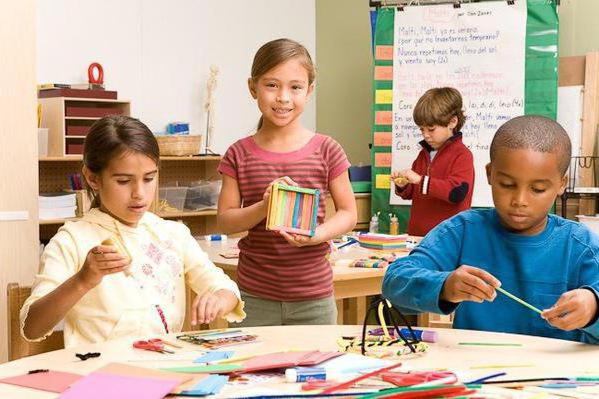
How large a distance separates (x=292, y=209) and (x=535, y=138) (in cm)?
80

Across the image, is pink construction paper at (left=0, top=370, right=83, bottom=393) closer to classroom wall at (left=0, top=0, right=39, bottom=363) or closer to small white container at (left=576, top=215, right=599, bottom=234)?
classroom wall at (left=0, top=0, right=39, bottom=363)

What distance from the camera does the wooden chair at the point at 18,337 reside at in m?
1.93

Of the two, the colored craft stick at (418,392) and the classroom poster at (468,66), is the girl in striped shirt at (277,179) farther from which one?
the classroom poster at (468,66)

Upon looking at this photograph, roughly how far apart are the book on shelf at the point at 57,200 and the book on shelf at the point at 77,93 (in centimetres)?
57

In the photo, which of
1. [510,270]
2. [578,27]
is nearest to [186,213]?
[578,27]

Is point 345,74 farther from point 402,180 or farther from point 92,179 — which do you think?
point 92,179

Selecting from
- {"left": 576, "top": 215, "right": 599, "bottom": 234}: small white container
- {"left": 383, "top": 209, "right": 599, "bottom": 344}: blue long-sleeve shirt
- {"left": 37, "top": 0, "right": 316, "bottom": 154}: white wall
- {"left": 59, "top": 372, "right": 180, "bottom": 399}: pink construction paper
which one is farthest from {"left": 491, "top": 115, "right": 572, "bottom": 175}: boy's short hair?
{"left": 37, "top": 0, "right": 316, "bottom": 154}: white wall

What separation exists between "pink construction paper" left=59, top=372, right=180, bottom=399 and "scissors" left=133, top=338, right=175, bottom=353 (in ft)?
0.77

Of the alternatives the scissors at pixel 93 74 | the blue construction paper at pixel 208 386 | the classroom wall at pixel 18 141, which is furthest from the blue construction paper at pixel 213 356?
the scissors at pixel 93 74

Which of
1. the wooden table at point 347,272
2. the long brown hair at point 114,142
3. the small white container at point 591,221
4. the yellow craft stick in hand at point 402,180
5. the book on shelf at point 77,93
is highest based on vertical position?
the book on shelf at point 77,93

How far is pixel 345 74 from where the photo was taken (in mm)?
6883

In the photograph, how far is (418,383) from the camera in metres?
1.37

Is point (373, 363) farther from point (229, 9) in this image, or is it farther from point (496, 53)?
point (229, 9)

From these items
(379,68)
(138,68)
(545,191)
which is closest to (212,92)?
(138,68)
